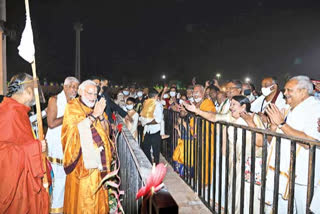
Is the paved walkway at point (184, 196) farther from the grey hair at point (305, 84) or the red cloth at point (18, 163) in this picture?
the grey hair at point (305, 84)

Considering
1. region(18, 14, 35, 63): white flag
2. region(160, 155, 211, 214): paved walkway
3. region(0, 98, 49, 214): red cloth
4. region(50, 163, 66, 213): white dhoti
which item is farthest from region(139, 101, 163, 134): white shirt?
region(18, 14, 35, 63): white flag

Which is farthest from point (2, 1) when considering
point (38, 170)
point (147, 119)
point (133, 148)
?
point (133, 148)

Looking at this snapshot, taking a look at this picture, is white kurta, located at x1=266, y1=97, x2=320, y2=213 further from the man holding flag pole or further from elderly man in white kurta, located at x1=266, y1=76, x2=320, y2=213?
the man holding flag pole

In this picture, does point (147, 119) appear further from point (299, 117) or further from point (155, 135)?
point (299, 117)

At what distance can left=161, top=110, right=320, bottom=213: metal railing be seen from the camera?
2398 millimetres

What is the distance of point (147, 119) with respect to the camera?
6.46 metres

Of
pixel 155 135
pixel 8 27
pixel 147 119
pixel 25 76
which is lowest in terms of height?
pixel 155 135

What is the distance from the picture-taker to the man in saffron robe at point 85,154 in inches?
137

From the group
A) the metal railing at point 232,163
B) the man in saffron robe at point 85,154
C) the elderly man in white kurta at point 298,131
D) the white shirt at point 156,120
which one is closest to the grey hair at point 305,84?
the elderly man in white kurta at point 298,131

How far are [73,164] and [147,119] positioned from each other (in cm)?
311

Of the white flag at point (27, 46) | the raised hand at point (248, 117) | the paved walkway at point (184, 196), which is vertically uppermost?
the white flag at point (27, 46)

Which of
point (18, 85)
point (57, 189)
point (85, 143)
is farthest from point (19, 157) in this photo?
point (57, 189)

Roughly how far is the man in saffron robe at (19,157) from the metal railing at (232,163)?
91.5 inches

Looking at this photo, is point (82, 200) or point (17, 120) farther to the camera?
point (82, 200)
